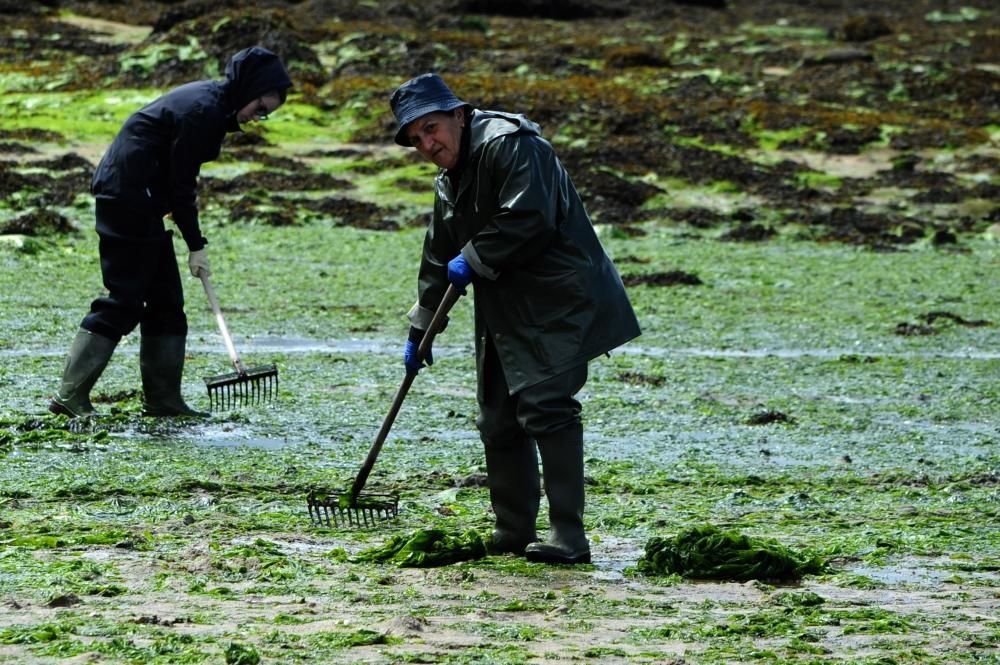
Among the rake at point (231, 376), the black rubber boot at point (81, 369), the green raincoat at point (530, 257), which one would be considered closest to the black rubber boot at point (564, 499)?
the green raincoat at point (530, 257)

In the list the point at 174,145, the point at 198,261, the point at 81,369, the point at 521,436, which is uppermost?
the point at 174,145

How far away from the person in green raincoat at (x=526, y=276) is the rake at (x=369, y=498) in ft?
0.53

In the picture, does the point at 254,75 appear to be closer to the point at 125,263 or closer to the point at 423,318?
the point at 125,263

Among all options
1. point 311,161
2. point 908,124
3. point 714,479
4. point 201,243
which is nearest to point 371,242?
point 311,161

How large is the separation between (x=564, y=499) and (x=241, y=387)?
12.2 feet

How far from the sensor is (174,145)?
7836 mm

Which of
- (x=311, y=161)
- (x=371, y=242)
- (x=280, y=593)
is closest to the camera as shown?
(x=280, y=593)

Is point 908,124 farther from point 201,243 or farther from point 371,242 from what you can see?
point 201,243

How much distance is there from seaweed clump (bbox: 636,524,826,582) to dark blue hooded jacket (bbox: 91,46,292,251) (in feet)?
11.3

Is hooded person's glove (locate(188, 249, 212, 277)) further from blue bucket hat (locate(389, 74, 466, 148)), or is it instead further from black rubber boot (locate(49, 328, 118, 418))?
blue bucket hat (locate(389, 74, 466, 148))

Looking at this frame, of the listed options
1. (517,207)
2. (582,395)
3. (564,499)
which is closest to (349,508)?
(564,499)

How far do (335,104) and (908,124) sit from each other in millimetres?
9217

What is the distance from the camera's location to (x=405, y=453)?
25.8ft

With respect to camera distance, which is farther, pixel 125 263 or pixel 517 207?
pixel 125 263
